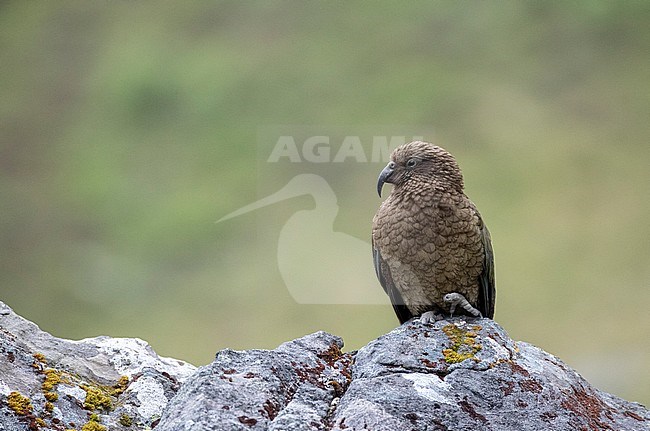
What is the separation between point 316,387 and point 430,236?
1360 mm

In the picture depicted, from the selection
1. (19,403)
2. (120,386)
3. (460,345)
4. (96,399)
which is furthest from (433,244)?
(19,403)

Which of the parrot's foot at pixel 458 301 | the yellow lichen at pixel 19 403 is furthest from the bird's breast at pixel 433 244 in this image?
the yellow lichen at pixel 19 403

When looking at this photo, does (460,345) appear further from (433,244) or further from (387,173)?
(387,173)

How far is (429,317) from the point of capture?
4242mm

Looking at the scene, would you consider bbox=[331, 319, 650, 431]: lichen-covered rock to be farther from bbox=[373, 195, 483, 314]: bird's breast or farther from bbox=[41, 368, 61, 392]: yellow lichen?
bbox=[41, 368, 61, 392]: yellow lichen

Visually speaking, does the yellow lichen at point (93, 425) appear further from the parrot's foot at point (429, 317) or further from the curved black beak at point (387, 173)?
the curved black beak at point (387, 173)

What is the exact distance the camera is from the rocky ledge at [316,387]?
316 cm

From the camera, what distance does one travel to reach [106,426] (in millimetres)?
3494

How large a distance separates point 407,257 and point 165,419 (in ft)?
6.05

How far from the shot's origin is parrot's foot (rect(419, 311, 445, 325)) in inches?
165

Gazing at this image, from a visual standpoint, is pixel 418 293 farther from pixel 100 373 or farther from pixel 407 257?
pixel 100 373

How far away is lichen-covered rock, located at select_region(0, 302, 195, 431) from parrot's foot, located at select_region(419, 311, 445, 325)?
138 cm

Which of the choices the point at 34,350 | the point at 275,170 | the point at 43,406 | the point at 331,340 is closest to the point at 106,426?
the point at 43,406

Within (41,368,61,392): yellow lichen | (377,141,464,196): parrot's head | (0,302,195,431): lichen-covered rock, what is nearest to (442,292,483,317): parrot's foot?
(377,141,464,196): parrot's head
